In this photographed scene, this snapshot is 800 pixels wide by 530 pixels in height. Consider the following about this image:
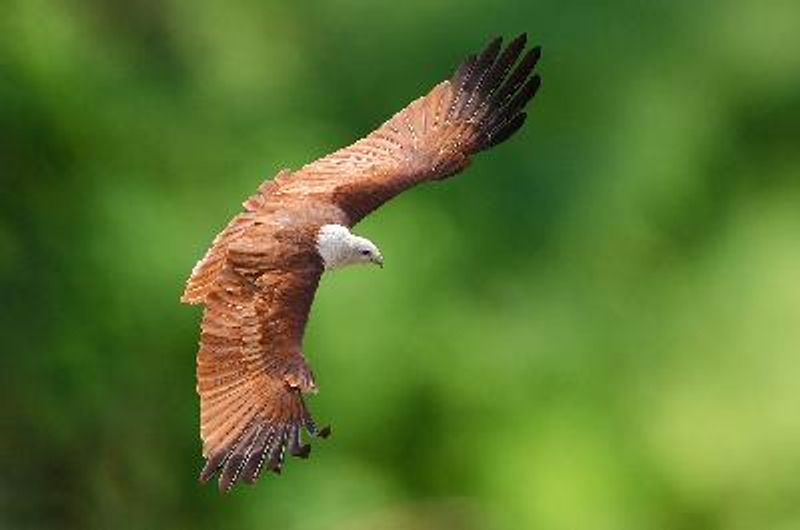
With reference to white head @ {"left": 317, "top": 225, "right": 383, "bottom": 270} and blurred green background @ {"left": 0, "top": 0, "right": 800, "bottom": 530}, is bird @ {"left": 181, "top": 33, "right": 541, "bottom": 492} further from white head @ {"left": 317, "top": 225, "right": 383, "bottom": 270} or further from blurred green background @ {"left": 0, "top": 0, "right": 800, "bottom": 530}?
blurred green background @ {"left": 0, "top": 0, "right": 800, "bottom": 530}

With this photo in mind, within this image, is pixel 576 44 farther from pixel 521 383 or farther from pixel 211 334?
pixel 211 334

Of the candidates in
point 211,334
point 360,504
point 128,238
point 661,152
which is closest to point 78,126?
point 128,238

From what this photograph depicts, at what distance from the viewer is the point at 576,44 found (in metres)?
11.2

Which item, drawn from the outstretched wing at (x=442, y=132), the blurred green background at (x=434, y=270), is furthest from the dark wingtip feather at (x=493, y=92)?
the blurred green background at (x=434, y=270)

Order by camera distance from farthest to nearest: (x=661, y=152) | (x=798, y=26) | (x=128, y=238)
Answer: (x=798, y=26) < (x=661, y=152) < (x=128, y=238)

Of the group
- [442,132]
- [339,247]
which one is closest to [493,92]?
[442,132]

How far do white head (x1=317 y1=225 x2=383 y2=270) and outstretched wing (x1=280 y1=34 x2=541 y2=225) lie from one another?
8cm

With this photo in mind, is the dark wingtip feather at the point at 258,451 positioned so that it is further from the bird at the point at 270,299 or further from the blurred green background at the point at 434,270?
the blurred green background at the point at 434,270

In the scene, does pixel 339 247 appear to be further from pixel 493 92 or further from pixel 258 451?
pixel 493 92

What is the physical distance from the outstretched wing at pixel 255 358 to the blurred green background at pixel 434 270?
4.54 m

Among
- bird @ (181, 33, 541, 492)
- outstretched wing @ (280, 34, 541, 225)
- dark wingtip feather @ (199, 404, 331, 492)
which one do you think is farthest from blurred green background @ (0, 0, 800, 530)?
dark wingtip feather @ (199, 404, 331, 492)

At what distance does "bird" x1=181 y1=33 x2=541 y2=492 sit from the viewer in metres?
1.25

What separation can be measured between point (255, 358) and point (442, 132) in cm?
56

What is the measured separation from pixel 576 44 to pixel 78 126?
3.70m
